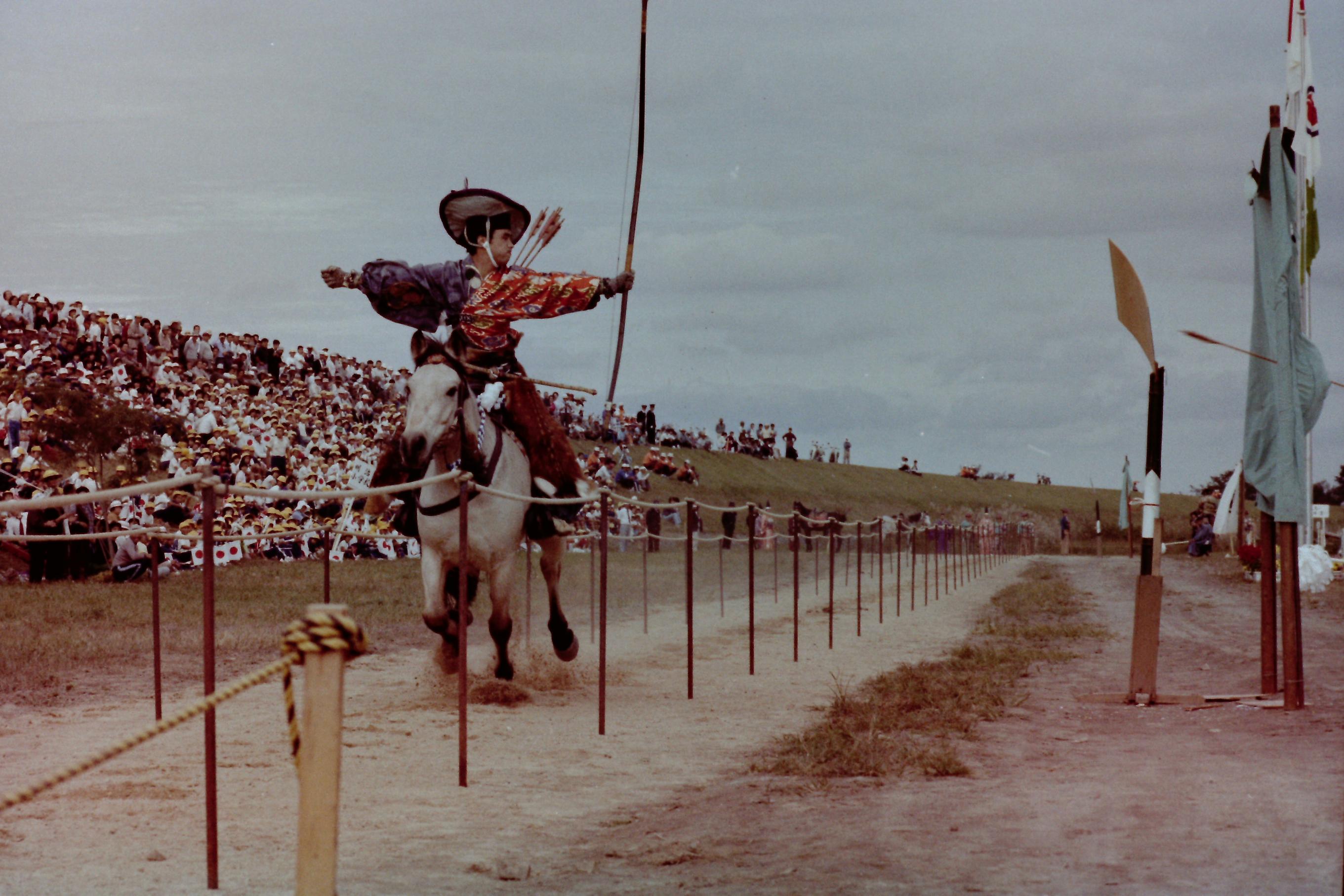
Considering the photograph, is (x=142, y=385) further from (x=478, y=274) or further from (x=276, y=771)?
(x=276, y=771)

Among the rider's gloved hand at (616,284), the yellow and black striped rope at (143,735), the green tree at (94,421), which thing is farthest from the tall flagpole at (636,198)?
the green tree at (94,421)

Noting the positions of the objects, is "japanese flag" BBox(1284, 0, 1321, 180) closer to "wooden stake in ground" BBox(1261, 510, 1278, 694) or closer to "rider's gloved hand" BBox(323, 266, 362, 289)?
"wooden stake in ground" BBox(1261, 510, 1278, 694)

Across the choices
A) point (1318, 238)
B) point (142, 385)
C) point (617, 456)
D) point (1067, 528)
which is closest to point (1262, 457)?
point (1318, 238)

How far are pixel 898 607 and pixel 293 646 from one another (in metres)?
20.2

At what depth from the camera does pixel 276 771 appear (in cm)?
823

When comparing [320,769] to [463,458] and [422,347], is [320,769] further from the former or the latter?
[422,347]

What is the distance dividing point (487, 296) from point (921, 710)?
428cm

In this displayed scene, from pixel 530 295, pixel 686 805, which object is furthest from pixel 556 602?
pixel 686 805

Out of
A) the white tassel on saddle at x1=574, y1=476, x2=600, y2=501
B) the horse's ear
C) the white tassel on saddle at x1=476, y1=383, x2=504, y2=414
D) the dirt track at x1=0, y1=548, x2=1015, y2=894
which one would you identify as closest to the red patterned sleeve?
the white tassel on saddle at x1=476, y1=383, x2=504, y2=414

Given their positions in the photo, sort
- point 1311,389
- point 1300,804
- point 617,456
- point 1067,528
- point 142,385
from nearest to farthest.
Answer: point 1300,804, point 1311,389, point 142,385, point 617,456, point 1067,528

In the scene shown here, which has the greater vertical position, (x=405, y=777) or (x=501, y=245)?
(x=501, y=245)

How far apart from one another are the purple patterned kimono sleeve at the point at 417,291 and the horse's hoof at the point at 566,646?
263cm

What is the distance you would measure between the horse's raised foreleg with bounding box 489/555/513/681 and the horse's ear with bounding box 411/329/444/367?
1.48 metres

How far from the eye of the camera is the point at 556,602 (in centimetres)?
1212
